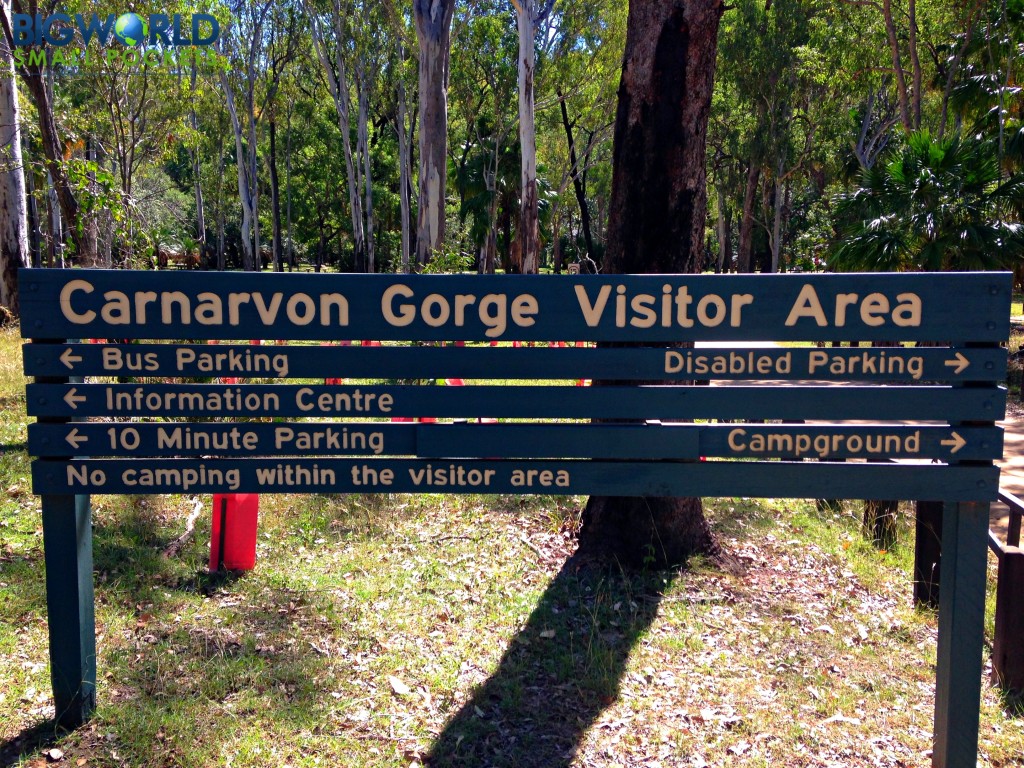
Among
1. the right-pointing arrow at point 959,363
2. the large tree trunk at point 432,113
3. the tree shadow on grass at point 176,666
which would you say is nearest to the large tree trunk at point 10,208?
the large tree trunk at point 432,113

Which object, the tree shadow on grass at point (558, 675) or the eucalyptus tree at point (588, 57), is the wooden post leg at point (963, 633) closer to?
the tree shadow on grass at point (558, 675)

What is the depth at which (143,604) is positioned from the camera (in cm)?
455

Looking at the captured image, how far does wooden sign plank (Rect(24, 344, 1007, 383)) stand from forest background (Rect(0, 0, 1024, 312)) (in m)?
5.11

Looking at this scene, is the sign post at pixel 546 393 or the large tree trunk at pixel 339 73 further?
the large tree trunk at pixel 339 73

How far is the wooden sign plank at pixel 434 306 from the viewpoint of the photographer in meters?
3.05

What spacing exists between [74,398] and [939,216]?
1244 cm

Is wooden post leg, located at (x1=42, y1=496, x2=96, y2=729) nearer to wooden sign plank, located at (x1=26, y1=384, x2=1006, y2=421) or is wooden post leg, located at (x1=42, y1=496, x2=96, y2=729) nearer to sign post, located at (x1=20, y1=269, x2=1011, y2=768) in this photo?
sign post, located at (x1=20, y1=269, x2=1011, y2=768)

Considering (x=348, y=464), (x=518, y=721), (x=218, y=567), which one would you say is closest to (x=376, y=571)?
(x=218, y=567)

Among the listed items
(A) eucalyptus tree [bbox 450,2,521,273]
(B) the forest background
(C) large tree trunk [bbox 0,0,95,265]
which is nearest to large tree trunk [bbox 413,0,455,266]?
(B) the forest background

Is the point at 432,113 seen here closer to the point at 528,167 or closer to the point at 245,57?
the point at 528,167

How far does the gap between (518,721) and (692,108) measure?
348cm

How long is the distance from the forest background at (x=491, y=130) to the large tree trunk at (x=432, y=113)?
5 centimetres

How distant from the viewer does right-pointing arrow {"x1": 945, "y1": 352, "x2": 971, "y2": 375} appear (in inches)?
118

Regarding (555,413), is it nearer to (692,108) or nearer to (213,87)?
(692,108)
